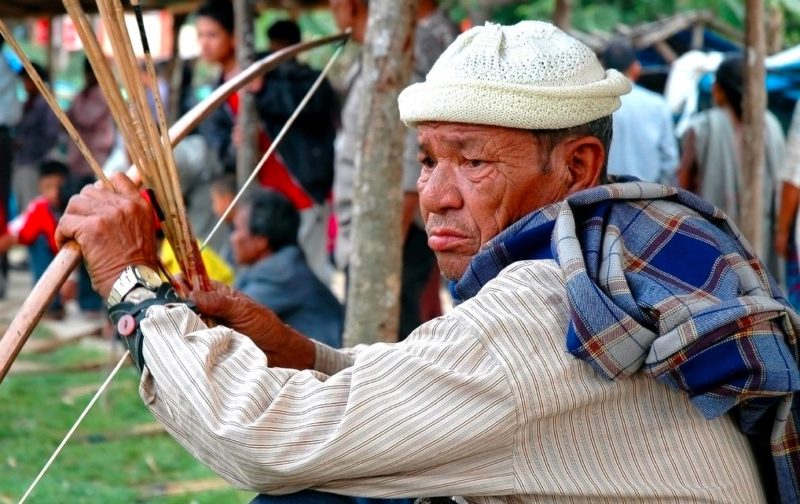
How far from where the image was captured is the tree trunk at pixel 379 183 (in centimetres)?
381

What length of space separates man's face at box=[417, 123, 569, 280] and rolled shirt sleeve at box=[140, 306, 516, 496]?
314 mm

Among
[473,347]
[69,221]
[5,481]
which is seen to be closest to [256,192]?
[5,481]

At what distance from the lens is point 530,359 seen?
6.33 feet

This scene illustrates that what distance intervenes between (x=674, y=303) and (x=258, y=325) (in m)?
0.92

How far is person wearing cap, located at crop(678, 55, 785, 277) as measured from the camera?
6254 mm

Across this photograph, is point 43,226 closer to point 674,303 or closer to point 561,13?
point 561,13

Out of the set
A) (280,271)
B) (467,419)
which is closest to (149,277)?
(467,419)

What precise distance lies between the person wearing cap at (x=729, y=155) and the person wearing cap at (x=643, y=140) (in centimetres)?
29

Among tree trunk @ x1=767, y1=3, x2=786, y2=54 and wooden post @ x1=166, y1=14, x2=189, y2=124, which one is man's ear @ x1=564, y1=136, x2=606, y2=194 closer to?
wooden post @ x1=166, y1=14, x2=189, y2=124

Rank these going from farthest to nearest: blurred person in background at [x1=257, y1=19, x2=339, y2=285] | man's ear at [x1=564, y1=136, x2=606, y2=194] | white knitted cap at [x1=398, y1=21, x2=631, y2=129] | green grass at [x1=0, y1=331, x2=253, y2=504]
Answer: blurred person in background at [x1=257, y1=19, x2=339, y2=285] < green grass at [x1=0, y1=331, x2=253, y2=504] < man's ear at [x1=564, y1=136, x2=606, y2=194] < white knitted cap at [x1=398, y1=21, x2=631, y2=129]

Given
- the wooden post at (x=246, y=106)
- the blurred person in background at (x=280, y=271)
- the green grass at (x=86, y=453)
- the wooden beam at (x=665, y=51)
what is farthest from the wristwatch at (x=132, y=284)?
the wooden beam at (x=665, y=51)

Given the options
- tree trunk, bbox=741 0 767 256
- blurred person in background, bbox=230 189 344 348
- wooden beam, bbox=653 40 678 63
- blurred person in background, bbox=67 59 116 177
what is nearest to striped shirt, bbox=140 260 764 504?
blurred person in background, bbox=230 189 344 348

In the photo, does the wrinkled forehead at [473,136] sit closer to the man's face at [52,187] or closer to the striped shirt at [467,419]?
the striped shirt at [467,419]

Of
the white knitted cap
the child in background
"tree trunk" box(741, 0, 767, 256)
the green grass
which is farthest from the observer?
the child in background
